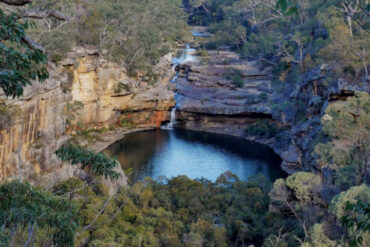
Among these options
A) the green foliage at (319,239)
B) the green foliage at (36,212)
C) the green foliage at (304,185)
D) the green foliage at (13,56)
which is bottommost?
the green foliage at (319,239)

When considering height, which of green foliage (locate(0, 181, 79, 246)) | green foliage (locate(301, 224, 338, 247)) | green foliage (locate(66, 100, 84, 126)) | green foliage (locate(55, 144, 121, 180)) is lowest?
green foliage (locate(301, 224, 338, 247))

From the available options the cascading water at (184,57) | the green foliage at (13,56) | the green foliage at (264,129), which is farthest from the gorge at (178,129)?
the cascading water at (184,57)

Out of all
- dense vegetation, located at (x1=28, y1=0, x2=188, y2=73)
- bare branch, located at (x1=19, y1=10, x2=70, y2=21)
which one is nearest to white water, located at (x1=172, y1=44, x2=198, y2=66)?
dense vegetation, located at (x1=28, y1=0, x2=188, y2=73)

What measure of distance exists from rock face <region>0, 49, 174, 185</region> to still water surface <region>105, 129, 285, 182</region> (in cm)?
230

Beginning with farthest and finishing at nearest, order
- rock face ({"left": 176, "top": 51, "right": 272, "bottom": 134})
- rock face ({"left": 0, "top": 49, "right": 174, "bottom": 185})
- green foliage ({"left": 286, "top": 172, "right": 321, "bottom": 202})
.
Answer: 1. rock face ({"left": 176, "top": 51, "right": 272, "bottom": 134})
2. rock face ({"left": 0, "top": 49, "right": 174, "bottom": 185})
3. green foliage ({"left": 286, "top": 172, "right": 321, "bottom": 202})

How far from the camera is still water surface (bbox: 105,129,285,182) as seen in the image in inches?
953

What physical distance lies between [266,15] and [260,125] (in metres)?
17.9

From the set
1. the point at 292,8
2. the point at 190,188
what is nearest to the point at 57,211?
the point at 292,8

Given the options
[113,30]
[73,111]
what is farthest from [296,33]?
[73,111]

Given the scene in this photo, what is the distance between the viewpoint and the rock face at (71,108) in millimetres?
18516

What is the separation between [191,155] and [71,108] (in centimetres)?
806

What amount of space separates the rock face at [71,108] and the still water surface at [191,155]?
2299 mm

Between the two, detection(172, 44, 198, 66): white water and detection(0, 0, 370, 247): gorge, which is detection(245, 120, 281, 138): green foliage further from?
detection(172, 44, 198, 66): white water

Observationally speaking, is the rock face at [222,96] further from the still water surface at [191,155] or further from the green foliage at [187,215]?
the green foliage at [187,215]
